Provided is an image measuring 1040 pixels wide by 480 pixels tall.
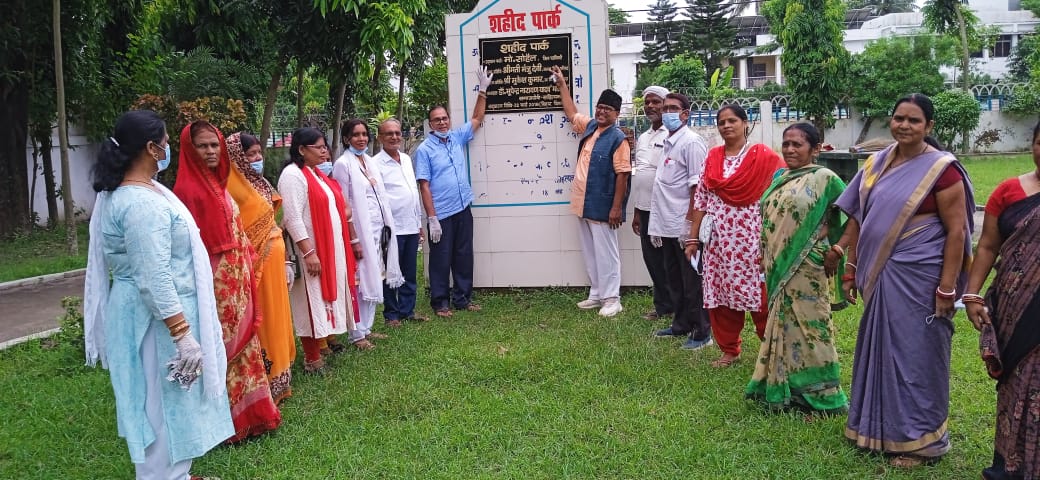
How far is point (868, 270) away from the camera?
142 inches

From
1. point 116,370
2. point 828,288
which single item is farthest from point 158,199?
point 828,288

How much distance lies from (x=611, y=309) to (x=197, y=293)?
4.11 metres

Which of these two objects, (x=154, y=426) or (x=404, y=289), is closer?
(x=154, y=426)

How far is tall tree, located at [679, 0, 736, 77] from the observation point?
42344 mm

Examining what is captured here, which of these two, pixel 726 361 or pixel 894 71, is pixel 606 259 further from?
pixel 894 71

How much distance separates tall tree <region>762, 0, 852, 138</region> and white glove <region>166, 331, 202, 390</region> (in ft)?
76.7

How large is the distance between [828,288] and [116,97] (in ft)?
40.1

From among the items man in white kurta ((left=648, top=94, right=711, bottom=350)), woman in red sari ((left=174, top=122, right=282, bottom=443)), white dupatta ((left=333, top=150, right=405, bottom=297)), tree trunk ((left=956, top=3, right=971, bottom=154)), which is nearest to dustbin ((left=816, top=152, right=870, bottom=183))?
man in white kurta ((left=648, top=94, right=711, bottom=350))

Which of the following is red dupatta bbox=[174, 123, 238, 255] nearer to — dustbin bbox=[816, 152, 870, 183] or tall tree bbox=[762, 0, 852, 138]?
dustbin bbox=[816, 152, 870, 183]

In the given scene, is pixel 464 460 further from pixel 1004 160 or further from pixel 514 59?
pixel 1004 160

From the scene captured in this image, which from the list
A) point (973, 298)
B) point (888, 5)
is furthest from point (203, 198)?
point (888, 5)

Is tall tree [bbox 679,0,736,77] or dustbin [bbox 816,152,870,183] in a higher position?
tall tree [bbox 679,0,736,77]

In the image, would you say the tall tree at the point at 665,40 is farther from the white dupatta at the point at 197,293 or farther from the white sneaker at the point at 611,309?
the white dupatta at the point at 197,293

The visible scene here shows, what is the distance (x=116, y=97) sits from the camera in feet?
42.4
